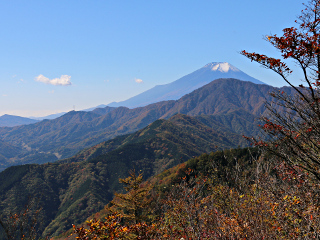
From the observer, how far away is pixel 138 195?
75.2 ft

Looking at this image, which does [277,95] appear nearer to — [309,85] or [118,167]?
[309,85]

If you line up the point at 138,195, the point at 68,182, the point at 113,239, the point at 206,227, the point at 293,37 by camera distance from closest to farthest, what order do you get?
the point at 293,37 < the point at 113,239 < the point at 206,227 < the point at 138,195 < the point at 68,182

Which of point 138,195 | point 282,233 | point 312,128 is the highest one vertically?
point 312,128

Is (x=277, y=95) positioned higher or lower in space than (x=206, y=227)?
higher

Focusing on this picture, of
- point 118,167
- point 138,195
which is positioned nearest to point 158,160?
point 118,167

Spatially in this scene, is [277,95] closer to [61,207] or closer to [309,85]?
[309,85]

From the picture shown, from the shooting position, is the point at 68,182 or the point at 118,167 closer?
the point at 68,182

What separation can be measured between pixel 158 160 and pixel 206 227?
182558mm

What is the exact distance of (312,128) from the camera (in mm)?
6121

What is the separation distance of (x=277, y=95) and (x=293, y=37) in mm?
1801

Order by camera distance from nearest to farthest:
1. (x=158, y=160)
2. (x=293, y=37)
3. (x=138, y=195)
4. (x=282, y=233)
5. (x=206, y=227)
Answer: (x=293, y=37) → (x=282, y=233) → (x=206, y=227) → (x=138, y=195) → (x=158, y=160)

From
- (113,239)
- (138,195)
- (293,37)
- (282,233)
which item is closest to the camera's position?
(293,37)

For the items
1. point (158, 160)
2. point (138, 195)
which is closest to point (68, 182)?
point (158, 160)

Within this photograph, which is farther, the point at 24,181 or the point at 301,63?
the point at 24,181
